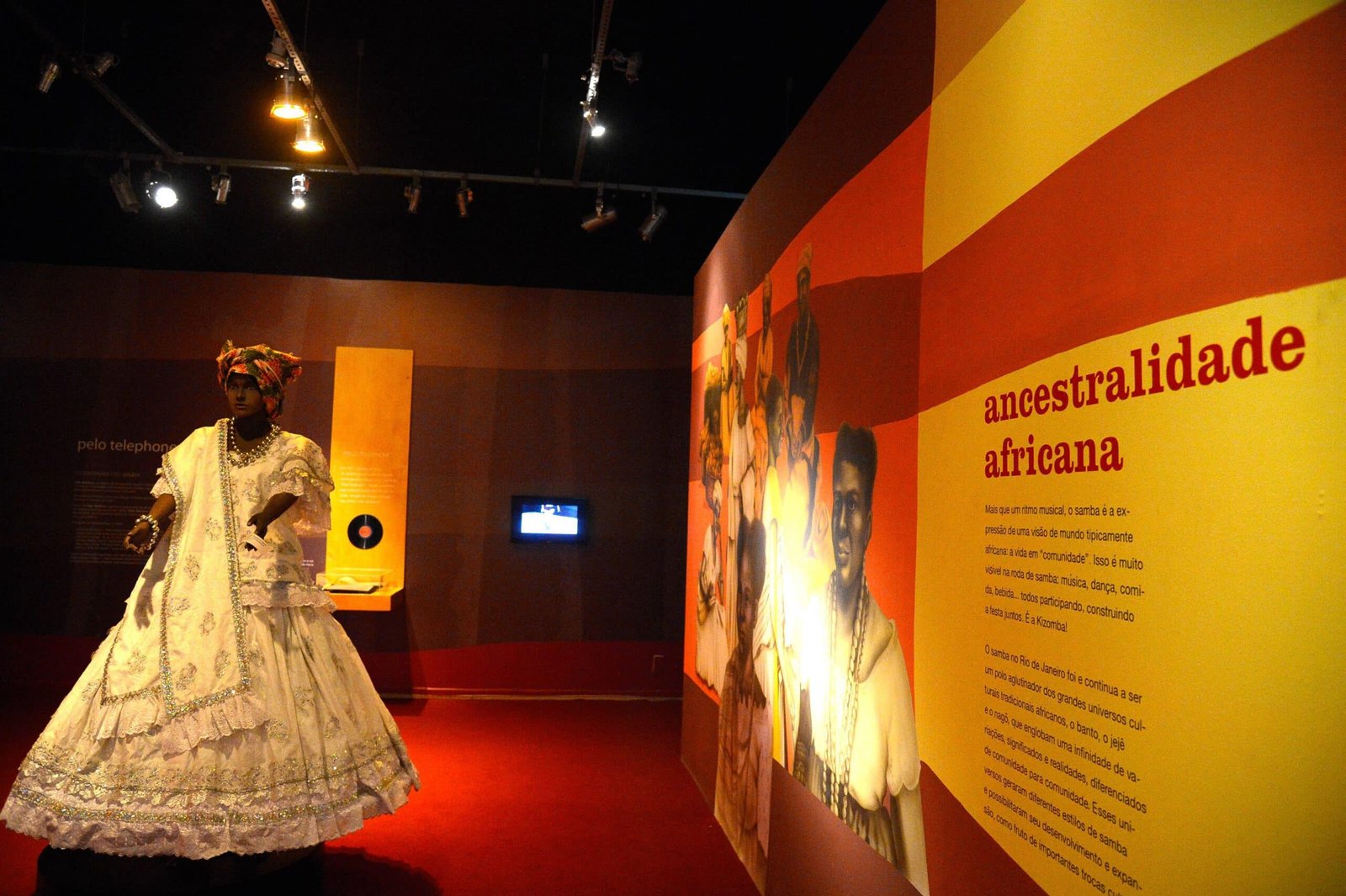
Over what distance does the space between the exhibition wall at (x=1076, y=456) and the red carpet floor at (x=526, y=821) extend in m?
1.13

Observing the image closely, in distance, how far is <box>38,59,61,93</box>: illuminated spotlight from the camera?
5.34 meters

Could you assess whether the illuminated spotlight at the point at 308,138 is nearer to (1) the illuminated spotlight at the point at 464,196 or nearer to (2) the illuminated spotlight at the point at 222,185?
(1) the illuminated spotlight at the point at 464,196

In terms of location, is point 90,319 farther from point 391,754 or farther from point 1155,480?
point 1155,480

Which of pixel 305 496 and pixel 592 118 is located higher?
pixel 592 118

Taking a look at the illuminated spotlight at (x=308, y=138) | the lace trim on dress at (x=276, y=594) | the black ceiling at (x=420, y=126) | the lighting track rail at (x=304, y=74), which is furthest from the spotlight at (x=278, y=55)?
the lace trim on dress at (x=276, y=594)

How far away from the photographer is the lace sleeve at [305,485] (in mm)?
3697

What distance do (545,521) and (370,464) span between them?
4.85ft

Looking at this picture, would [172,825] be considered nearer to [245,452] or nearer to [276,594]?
[276,594]

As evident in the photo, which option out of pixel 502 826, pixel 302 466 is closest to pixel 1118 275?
pixel 302 466

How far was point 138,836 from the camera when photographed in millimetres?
3090

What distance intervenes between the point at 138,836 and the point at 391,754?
883 millimetres

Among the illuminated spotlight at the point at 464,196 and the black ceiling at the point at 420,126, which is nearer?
the black ceiling at the point at 420,126

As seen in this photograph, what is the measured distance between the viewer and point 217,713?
3.23 metres

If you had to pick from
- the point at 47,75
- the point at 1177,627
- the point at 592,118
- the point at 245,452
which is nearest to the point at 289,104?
the point at 47,75
